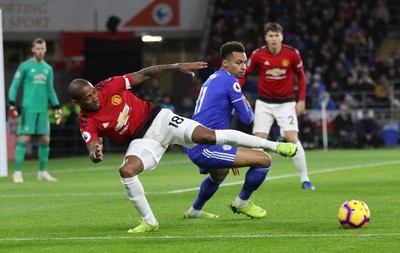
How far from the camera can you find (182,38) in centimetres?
4156

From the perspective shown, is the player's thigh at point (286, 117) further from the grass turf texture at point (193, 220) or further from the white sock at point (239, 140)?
the white sock at point (239, 140)

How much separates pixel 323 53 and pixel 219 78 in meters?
26.4

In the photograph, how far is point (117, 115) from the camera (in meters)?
11.0

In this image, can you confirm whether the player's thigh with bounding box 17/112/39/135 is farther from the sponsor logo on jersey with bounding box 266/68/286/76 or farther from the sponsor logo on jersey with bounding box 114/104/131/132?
the sponsor logo on jersey with bounding box 114/104/131/132

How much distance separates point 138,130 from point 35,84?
335 inches

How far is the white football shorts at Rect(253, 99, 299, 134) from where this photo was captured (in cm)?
1620

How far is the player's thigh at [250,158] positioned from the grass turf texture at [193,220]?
62 cm

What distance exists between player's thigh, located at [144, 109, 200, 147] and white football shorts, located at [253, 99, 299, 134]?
17.1ft

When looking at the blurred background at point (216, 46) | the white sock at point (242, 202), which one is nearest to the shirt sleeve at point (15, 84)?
the white sock at point (242, 202)

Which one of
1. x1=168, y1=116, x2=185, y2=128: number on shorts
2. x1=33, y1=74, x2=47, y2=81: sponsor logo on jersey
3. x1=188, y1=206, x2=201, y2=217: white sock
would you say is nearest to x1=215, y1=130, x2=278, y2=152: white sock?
x1=168, y1=116, x2=185, y2=128: number on shorts

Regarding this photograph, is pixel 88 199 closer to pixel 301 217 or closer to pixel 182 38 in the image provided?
pixel 301 217

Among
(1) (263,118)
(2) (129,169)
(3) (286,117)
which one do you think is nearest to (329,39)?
(1) (263,118)

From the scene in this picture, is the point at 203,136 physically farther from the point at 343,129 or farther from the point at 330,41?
the point at 330,41

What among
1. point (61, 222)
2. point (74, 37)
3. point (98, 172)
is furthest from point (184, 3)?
point (61, 222)
